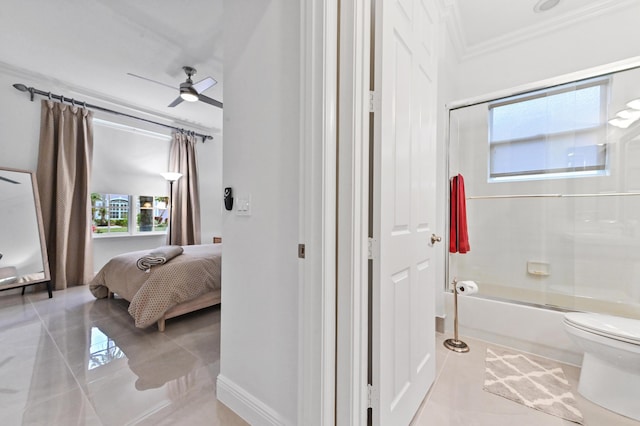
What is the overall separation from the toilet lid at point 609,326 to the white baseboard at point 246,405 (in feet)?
5.71

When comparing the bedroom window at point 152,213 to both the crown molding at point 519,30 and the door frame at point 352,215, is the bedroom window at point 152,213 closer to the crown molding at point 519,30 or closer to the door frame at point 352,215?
the door frame at point 352,215

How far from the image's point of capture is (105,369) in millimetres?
1759

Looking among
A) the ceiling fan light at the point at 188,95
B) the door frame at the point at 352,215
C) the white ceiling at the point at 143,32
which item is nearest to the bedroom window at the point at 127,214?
the white ceiling at the point at 143,32

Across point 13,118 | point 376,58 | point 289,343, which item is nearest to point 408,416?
point 289,343

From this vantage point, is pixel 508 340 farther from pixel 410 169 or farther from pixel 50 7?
pixel 50 7

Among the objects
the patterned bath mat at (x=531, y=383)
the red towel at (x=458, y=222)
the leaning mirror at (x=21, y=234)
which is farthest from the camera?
the leaning mirror at (x=21, y=234)

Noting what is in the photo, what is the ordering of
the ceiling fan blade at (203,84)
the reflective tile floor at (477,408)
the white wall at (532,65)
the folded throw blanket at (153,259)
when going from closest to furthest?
the reflective tile floor at (477,408)
the white wall at (532,65)
the folded throw blanket at (153,259)
the ceiling fan blade at (203,84)

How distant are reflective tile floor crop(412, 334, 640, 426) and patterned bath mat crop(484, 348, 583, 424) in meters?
0.04

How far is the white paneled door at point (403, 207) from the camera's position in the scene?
3.47 ft

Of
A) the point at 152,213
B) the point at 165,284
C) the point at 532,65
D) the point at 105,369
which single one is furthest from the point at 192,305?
the point at 532,65

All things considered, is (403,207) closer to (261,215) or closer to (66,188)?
(261,215)

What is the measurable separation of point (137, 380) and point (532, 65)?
4220 millimetres

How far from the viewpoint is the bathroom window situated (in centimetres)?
229

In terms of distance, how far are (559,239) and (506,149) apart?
101 centimetres
